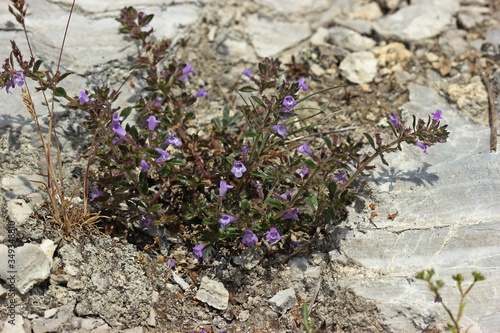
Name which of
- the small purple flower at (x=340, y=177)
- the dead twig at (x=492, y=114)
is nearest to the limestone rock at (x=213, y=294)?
the small purple flower at (x=340, y=177)

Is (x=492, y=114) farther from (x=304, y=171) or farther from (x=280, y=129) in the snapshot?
(x=280, y=129)

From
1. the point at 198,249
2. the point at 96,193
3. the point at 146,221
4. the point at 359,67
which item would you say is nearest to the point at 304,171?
the point at 198,249

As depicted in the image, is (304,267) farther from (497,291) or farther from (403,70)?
(403,70)

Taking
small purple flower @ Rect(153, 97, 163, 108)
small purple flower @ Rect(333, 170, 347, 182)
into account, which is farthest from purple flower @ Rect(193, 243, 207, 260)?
small purple flower @ Rect(153, 97, 163, 108)

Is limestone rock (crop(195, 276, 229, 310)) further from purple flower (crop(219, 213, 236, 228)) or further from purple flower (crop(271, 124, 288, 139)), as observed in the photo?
purple flower (crop(271, 124, 288, 139))

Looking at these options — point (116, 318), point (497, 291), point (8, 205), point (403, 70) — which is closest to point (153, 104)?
point (8, 205)
